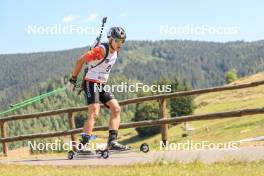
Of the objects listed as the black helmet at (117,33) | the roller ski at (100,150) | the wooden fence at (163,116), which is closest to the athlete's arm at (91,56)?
the black helmet at (117,33)

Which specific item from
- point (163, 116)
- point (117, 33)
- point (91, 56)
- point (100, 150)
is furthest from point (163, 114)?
point (91, 56)

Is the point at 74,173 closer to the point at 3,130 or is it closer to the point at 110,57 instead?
the point at 110,57

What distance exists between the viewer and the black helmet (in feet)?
32.9

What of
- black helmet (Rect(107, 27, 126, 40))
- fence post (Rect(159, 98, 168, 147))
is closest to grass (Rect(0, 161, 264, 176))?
black helmet (Rect(107, 27, 126, 40))

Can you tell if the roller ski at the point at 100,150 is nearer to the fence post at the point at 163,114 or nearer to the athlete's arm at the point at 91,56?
the athlete's arm at the point at 91,56

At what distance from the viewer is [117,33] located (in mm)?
10031

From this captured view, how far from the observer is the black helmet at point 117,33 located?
32.9ft

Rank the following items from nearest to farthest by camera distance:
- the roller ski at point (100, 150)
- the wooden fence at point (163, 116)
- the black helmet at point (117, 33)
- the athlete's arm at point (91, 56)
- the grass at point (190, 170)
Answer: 1. the grass at point (190, 170)
2. the athlete's arm at point (91, 56)
3. the black helmet at point (117, 33)
4. the roller ski at point (100, 150)
5. the wooden fence at point (163, 116)

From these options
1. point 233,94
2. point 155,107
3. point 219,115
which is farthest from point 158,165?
point 233,94

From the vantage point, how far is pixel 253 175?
690cm

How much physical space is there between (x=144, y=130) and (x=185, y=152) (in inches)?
2726

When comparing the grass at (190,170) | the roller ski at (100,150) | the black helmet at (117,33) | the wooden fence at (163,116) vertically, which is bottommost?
the grass at (190,170)

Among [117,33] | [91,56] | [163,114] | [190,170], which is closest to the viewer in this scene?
[190,170]

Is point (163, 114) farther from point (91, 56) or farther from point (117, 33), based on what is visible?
point (91, 56)
